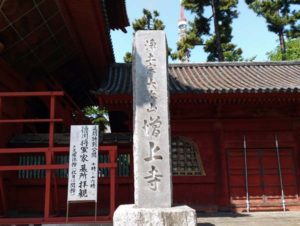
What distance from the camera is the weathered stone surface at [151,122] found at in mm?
4812

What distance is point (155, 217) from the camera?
4.47 m

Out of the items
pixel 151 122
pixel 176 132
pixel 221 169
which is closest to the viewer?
pixel 151 122

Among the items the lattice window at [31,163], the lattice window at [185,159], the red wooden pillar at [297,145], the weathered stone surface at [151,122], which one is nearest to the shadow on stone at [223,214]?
the lattice window at [185,159]

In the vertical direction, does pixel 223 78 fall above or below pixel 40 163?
above

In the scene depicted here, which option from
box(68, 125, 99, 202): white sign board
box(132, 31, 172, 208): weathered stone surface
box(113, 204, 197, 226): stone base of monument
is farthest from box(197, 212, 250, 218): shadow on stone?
box(113, 204, 197, 226): stone base of monument

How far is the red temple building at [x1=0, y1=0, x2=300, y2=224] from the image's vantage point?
9.27 m

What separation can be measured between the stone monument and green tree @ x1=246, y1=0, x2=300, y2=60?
21.0 m

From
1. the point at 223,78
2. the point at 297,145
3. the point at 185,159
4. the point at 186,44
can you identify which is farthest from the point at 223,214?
the point at 186,44

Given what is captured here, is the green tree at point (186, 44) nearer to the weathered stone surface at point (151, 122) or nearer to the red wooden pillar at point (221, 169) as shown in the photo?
the red wooden pillar at point (221, 169)

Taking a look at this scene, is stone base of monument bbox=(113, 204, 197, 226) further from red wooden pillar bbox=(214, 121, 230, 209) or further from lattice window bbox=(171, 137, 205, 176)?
red wooden pillar bbox=(214, 121, 230, 209)

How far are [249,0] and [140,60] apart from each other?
2225 cm

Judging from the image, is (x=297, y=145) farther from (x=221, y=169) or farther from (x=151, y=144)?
(x=151, y=144)

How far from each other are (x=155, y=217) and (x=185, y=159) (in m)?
5.87

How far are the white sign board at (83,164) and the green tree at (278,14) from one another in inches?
800
